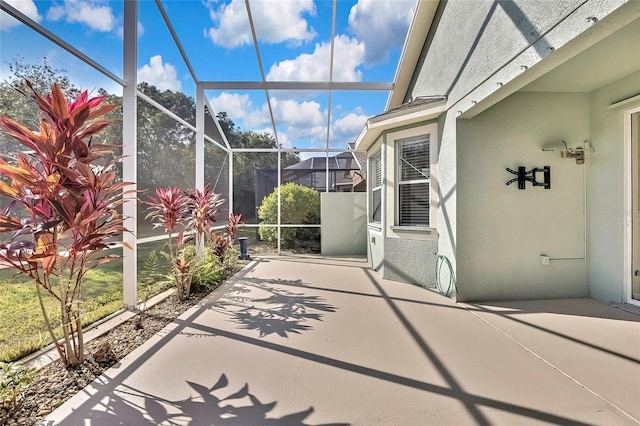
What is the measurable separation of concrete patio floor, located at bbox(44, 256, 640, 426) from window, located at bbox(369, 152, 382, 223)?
300 cm

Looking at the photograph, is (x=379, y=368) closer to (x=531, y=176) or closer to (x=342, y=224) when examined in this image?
(x=531, y=176)

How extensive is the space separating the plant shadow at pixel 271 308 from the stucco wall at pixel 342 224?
12.3ft

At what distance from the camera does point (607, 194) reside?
4.56 meters

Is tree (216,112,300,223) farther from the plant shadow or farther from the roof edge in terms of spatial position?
the plant shadow

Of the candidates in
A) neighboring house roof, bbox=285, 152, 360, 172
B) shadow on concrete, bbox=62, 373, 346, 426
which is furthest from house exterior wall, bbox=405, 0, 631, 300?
neighboring house roof, bbox=285, 152, 360, 172

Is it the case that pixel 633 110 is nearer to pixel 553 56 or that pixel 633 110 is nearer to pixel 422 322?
pixel 553 56

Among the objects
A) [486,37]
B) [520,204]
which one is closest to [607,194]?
[520,204]

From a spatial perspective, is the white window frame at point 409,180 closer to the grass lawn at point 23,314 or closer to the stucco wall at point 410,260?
the stucco wall at point 410,260

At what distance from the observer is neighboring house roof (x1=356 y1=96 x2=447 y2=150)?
202 inches

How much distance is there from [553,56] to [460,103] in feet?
5.51

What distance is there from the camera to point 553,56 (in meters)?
2.88

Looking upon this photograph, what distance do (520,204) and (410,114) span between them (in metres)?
2.29

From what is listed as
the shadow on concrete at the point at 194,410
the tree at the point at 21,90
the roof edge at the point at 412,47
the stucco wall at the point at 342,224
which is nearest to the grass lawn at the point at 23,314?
the shadow on concrete at the point at 194,410

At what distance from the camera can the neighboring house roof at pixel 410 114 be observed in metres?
5.12
